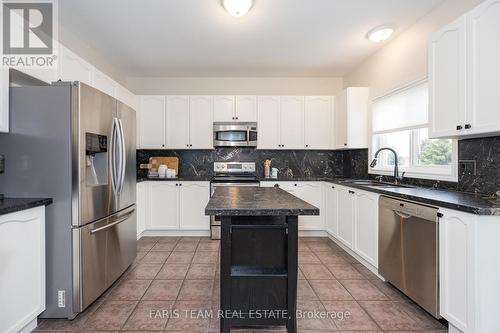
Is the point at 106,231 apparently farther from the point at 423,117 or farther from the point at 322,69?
the point at 322,69

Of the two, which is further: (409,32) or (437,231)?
(409,32)

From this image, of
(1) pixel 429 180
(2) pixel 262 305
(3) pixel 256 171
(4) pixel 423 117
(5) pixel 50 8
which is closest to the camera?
(2) pixel 262 305

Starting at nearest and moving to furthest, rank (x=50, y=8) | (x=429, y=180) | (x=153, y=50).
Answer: (x=50, y=8) → (x=429, y=180) → (x=153, y=50)

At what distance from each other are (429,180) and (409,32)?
64.8 inches

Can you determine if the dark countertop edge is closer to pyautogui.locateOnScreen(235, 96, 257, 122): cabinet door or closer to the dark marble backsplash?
pyautogui.locateOnScreen(235, 96, 257, 122): cabinet door

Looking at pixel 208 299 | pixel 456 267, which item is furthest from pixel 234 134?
pixel 456 267

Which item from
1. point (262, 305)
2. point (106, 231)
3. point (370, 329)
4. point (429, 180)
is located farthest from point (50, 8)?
point (429, 180)

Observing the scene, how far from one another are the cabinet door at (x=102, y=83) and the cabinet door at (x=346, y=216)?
3.23 m

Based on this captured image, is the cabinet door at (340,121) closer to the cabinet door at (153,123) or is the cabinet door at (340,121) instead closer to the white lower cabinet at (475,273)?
the white lower cabinet at (475,273)

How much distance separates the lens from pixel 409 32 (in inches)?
114

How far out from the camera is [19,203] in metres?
1.70

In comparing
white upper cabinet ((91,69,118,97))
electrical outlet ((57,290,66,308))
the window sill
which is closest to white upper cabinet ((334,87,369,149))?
the window sill

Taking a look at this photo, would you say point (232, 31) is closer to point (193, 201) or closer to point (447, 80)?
point (447, 80)

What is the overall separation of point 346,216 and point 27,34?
3764mm
